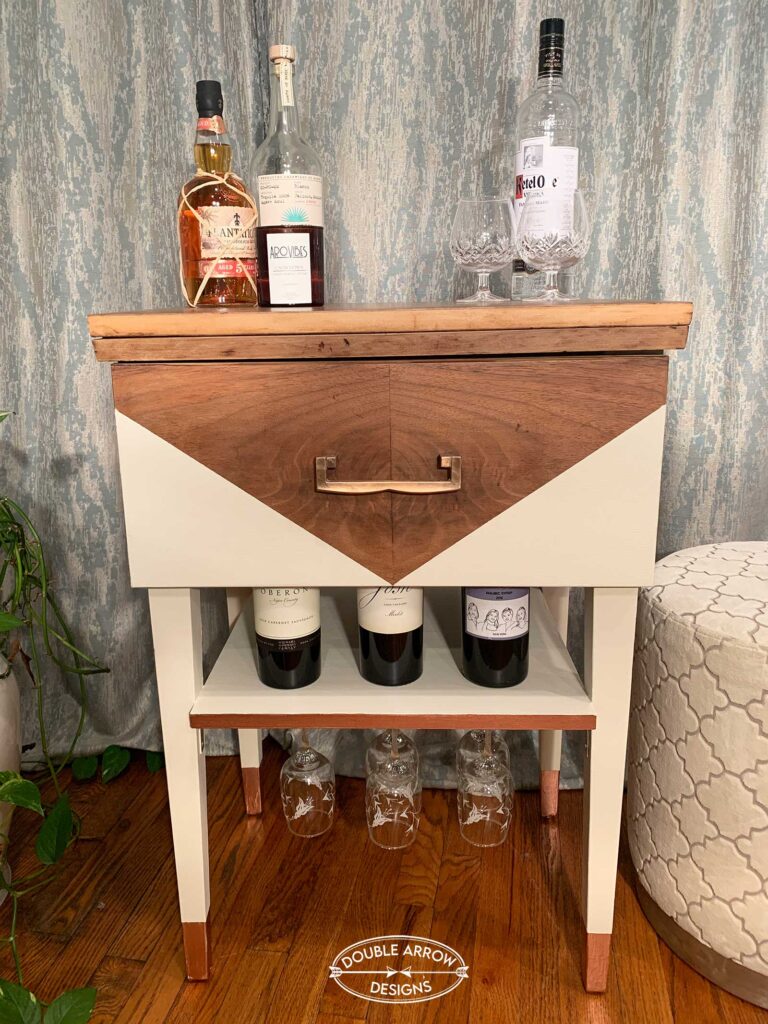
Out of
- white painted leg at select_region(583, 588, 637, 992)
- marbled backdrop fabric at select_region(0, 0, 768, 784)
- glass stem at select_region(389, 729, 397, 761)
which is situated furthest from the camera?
glass stem at select_region(389, 729, 397, 761)

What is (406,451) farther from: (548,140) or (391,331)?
(548,140)

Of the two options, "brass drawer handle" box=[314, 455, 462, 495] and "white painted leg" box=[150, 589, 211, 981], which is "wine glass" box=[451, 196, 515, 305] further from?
"white painted leg" box=[150, 589, 211, 981]

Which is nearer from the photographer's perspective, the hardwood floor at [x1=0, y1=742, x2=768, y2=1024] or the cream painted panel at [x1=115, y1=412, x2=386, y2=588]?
the cream painted panel at [x1=115, y1=412, x2=386, y2=588]

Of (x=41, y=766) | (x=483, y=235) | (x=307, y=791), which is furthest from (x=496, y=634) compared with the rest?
(x=41, y=766)

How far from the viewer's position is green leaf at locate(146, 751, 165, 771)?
1.55 metres

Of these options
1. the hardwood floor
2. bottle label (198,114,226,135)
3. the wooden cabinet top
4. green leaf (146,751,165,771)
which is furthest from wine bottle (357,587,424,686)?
green leaf (146,751,165,771)

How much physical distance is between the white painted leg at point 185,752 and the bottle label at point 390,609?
0.20 meters

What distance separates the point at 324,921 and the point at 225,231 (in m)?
0.93

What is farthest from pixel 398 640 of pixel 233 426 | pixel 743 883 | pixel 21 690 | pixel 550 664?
pixel 21 690

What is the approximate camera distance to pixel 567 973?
1.10m

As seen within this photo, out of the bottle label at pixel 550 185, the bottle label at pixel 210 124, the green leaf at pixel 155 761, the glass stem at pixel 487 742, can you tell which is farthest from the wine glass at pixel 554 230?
the green leaf at pixel 155 761

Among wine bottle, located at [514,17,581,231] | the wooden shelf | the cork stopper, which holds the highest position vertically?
the cork stopper

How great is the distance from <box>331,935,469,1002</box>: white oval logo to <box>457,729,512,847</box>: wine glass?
23cm

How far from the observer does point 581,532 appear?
2.90ft
